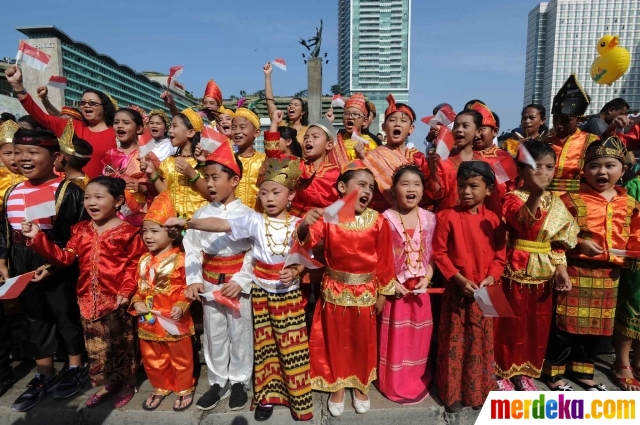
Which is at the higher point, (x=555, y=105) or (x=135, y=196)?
(x=555, y=105)

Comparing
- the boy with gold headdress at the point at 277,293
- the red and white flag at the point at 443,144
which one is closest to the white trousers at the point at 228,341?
the boy with gold headdress at the point at 277,293

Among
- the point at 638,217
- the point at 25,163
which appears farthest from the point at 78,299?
the point at 638,217

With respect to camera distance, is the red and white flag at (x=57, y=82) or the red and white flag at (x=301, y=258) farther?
the red and white flag at (x=57, y=82)

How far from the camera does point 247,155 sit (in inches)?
161

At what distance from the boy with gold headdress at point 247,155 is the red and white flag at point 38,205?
1.65 m

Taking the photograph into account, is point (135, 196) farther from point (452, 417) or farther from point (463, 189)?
point (452, 417)

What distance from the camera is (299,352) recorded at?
303 centimetres

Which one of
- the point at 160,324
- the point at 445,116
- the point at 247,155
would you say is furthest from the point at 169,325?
the point at 445,116

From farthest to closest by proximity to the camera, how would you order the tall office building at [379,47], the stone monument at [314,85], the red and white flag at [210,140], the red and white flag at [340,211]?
the tall office building at [379,47] < the stone monument at [314,85] < the red and white flag at [210,140] < the red and white flag at [340,211]

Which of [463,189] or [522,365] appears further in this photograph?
[522,365]

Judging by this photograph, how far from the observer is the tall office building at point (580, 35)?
5019 centimetres

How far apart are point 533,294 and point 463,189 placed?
1.14m

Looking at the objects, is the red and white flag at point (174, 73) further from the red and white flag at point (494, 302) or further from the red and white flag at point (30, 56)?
the red and white flag at point (494, 302)

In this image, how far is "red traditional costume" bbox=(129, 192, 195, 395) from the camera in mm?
3053
